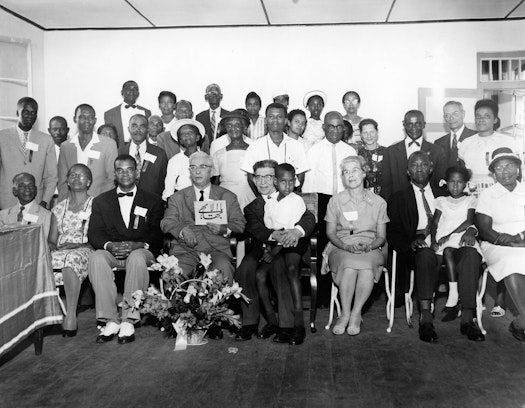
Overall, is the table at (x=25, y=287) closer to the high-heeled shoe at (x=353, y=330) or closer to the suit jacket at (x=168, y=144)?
the high-heeled shoe at (x=353, y=330)

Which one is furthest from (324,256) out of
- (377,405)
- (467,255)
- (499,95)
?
(499,95)

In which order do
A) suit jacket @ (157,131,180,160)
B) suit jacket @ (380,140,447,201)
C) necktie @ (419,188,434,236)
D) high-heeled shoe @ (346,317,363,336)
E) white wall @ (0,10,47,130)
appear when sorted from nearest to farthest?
1. high-heeled shoe @ (346,317,363,336)
2. necktie @ (419,188,434,236)
3. suit jacket @ (380,140,447,201)
4. suit jacket @ (157,131,180,160)
5. white wall @ (0,10,47,130)

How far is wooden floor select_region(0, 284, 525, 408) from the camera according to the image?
3322 millimetres

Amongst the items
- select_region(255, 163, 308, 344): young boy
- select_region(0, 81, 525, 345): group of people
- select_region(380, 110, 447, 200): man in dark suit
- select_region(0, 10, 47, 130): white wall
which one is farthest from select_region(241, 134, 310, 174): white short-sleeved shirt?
select_region(0, 10, 47, 130): white wall

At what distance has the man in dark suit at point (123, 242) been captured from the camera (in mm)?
4695

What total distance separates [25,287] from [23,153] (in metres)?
2.35

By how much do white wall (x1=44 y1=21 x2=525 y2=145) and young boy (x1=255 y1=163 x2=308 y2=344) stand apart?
3.76 m

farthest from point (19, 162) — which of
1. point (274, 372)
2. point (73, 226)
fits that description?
point (274, 372)

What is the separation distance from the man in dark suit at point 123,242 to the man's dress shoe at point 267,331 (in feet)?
3.23

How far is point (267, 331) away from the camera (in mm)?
4656

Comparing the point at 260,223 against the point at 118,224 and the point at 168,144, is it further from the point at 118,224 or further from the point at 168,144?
the point at 168,144

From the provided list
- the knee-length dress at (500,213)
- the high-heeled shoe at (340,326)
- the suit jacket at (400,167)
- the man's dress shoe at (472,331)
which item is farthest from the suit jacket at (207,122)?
the man's dress shoe at (472,331)

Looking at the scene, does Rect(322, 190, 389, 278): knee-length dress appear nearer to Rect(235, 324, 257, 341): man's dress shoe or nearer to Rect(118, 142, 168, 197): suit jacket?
Rect(235, 324, 257, 341): man's dress shoe

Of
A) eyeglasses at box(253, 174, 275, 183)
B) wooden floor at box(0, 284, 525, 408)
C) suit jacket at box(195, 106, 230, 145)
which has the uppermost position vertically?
suit jacket at box(195, 106, 230, 145)
